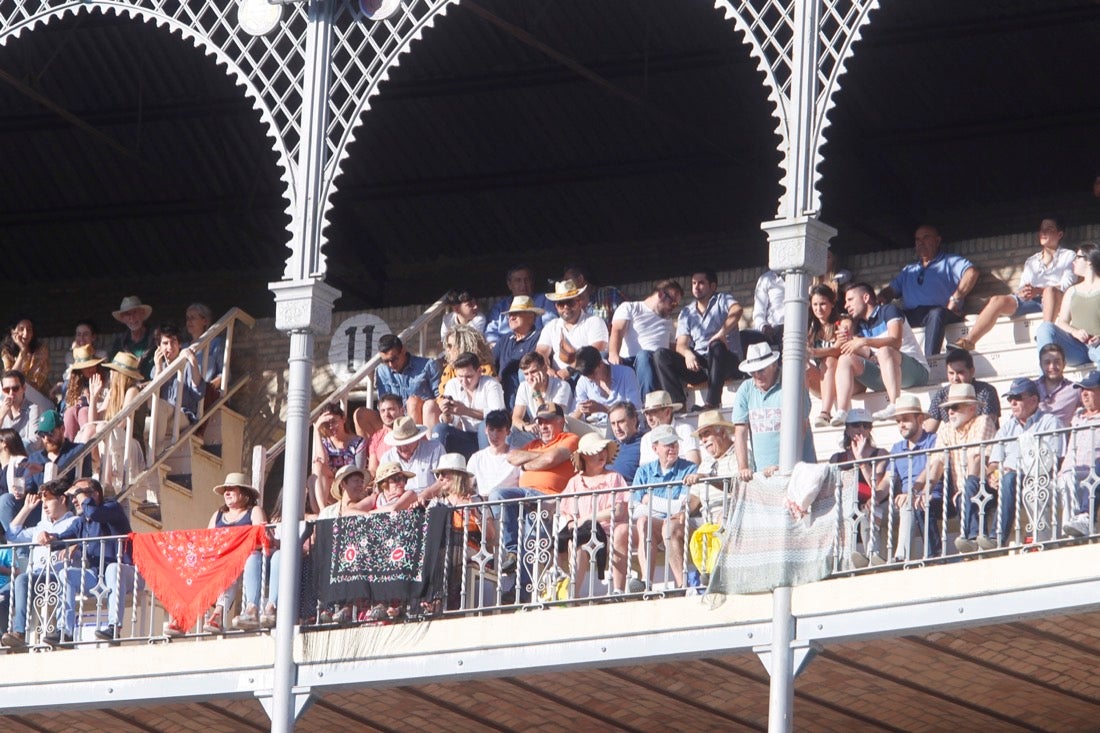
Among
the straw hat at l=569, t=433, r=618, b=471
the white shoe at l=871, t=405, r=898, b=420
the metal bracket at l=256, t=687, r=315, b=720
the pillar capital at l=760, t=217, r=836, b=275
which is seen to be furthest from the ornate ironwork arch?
the white shoe at l=871, t=405, r=898, b=420

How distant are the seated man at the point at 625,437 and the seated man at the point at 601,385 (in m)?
1.11

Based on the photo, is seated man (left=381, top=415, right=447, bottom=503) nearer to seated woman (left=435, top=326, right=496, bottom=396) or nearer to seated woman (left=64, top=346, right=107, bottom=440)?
seated woman (left=435, top=326, right=496, bottom=396)

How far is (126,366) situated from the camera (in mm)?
21203

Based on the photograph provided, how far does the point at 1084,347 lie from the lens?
1764 centimetres

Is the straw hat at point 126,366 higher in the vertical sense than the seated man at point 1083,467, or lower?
higher

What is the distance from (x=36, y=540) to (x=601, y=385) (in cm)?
441

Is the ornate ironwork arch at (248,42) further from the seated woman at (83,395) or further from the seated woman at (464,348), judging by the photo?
the seated woman at (83,395)

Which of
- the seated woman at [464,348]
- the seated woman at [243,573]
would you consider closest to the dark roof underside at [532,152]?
the seated woman at [464,348]

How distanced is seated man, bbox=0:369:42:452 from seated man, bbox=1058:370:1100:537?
977 cm

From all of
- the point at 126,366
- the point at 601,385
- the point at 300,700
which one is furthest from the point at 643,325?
the point at 126,366

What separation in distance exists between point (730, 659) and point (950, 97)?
772 centimetres

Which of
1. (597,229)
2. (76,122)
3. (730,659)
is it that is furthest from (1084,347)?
(76,122)

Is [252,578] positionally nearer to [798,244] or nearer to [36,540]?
[36,540]

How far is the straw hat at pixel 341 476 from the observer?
17641 mm
